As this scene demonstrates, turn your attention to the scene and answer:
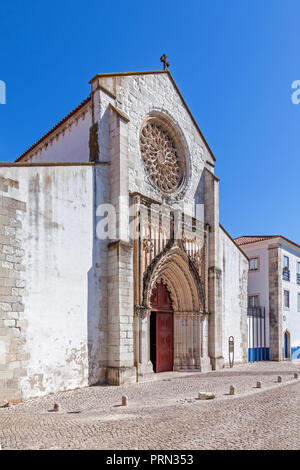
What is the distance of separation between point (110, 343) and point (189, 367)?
4995mm

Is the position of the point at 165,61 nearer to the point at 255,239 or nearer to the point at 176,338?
the point at 176,338

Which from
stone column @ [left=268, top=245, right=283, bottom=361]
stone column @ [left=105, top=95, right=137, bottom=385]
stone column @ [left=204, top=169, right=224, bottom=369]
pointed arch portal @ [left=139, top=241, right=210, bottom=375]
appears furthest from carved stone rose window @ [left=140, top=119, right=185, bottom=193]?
stone column @ [left=268, top=245, right=283, bottom=361]

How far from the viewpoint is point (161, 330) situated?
15.6 m

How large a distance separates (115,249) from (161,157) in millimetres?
5391

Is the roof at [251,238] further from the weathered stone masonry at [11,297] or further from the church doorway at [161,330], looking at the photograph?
the weathered stone masonry at [11,297]

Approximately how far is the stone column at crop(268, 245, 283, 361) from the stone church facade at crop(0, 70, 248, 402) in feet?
16.7

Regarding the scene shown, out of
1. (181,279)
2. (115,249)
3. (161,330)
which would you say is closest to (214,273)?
(181,279)

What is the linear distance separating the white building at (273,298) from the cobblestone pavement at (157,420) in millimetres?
12081

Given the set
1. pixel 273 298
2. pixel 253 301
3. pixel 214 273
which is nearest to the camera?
pixel 214 273

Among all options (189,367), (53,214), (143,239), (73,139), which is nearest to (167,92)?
(73,139)

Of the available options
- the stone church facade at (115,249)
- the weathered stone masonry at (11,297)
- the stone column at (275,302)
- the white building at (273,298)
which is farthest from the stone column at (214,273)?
the weathered stone masonry at (11,297)

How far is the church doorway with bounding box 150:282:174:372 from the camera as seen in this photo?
15.2 meters

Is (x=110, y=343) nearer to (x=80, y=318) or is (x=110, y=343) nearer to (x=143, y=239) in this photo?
(x=80, y=318)
